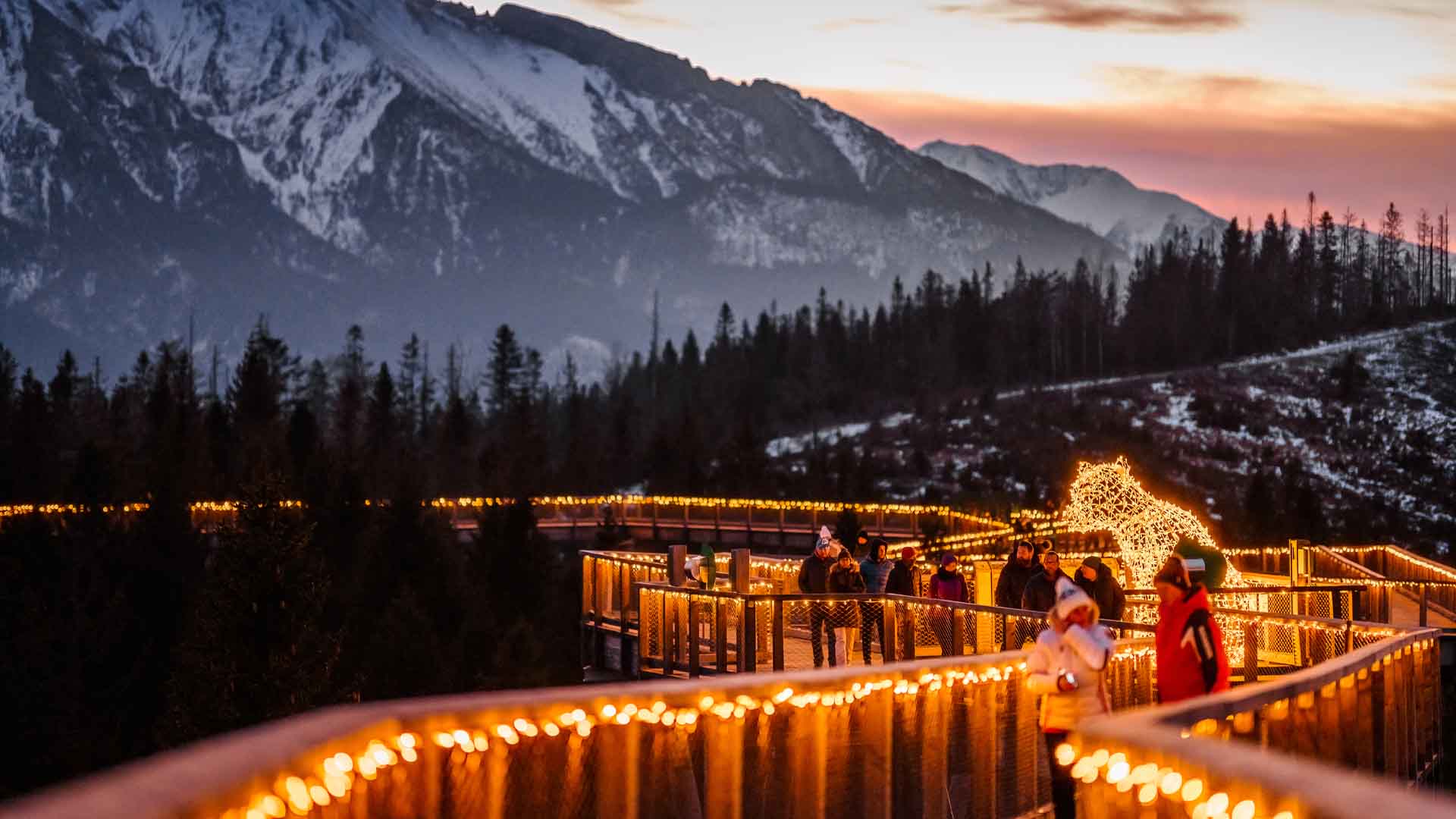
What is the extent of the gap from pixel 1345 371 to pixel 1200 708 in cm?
12853

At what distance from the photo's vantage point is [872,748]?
36.7 ft

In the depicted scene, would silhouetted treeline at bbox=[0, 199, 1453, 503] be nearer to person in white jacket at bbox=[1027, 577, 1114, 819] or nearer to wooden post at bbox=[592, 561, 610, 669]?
wooden post at bbox=[592, 561, 610, 669]

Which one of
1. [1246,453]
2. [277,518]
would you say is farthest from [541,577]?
[1246,453]

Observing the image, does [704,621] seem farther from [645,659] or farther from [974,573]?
[974,573]

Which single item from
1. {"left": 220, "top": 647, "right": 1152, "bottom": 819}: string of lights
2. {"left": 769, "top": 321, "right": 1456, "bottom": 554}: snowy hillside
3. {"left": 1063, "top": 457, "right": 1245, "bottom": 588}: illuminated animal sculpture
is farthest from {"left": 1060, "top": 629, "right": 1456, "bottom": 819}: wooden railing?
{"left": 769, "top": 321, "right": 1456, "bottom": 554}: snowy hillside

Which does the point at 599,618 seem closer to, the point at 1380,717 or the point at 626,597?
the point at 626,597

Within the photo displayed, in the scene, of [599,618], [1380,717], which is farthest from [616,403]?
[1380,717]

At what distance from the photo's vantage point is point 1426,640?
1755 centimetres

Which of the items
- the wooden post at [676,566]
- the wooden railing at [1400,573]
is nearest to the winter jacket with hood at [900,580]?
the wooden post at [676,566]

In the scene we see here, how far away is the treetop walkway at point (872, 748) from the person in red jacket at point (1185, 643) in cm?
51

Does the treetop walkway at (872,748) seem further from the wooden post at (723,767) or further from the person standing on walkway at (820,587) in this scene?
the person standing on walkway at (820,587)

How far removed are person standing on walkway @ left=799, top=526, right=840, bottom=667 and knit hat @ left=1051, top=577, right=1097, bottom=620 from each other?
389 inches

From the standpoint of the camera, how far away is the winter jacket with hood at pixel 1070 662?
10.9m

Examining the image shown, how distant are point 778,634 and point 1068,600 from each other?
33.5 feet
